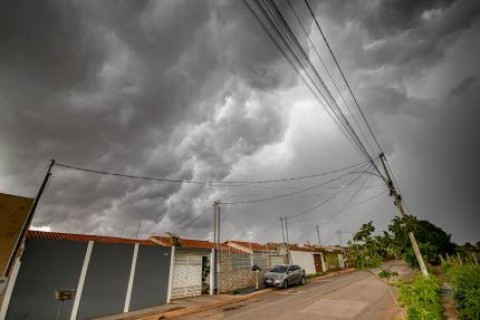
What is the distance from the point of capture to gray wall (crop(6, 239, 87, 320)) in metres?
11.0

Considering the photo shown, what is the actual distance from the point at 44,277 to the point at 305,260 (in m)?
30.8

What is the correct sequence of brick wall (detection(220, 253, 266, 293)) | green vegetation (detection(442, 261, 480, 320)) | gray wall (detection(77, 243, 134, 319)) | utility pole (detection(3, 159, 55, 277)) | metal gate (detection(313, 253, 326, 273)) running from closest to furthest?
green vegetation (detection(442, 261, 480, 320)) < utility pole (detection(3, 159, 55, 277)) < gray wall (detection(77, 243, 134, 319)) < brick wall (detection(220, 253, 266, 293)) < metal gate (detection(313, 253, 326, 273))

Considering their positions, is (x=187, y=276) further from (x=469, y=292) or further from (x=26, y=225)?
(x=469, y=292)

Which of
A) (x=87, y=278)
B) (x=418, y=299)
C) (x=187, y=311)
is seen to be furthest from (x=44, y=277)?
(x=418, y=299)

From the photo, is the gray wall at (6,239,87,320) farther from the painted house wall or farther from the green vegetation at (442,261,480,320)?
the painted house wall

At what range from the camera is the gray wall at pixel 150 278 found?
48.4 ft

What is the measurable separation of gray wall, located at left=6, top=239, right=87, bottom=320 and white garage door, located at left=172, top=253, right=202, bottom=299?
6341 mm

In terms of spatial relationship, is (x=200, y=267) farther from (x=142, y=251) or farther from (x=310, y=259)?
(x=310, y=259)

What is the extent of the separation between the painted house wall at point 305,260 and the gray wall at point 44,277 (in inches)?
999

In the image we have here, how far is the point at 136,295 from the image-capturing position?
14.6 meters

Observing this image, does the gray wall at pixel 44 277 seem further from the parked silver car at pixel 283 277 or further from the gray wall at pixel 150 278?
the parked silver car at pixel 283 277

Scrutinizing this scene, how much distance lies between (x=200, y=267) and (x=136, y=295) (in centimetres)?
566

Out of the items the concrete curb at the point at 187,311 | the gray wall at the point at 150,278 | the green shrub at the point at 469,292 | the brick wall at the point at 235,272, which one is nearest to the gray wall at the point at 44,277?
the gray wall at the point at 150,278

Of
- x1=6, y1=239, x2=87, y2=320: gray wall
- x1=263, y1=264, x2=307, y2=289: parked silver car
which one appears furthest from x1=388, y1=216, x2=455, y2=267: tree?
x1=6, y1=239, x2=87, y2=320: gray wall
